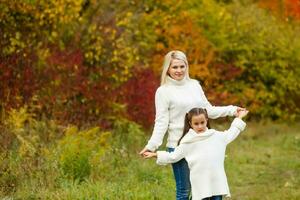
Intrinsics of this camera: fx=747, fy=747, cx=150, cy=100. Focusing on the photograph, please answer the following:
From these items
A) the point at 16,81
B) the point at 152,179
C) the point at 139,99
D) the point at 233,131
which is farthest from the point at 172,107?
the point at 139,99

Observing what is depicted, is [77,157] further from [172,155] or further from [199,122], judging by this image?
[199,122]

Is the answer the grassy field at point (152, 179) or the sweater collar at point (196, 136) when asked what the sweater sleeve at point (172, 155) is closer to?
the sweater collar at point (196, 136)

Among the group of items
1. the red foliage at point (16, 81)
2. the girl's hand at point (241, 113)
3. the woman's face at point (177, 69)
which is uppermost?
the red foliage at point (16, 81)

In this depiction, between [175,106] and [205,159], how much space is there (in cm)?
70

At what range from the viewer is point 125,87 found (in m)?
17.4

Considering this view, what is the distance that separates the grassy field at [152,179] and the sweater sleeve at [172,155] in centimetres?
165

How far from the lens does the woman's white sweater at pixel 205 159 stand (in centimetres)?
670

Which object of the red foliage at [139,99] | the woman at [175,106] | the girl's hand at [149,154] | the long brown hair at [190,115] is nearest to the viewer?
the long brown hair at [190,115]

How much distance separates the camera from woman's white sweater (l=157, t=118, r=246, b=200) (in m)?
6.70

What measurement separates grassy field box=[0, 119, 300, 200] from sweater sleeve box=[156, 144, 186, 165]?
64.8 inches

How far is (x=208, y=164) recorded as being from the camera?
22.0 feet

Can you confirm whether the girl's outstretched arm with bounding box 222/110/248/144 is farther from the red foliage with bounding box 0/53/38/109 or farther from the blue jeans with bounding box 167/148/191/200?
the red foliage with bounding box 0/53/38/109

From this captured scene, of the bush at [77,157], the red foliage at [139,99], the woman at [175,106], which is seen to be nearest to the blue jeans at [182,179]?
the woman at [175,106]

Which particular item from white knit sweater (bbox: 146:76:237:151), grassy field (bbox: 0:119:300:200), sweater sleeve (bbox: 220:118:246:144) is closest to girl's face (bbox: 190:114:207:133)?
sweater sleeve (bbox: 220:118:246:144)
